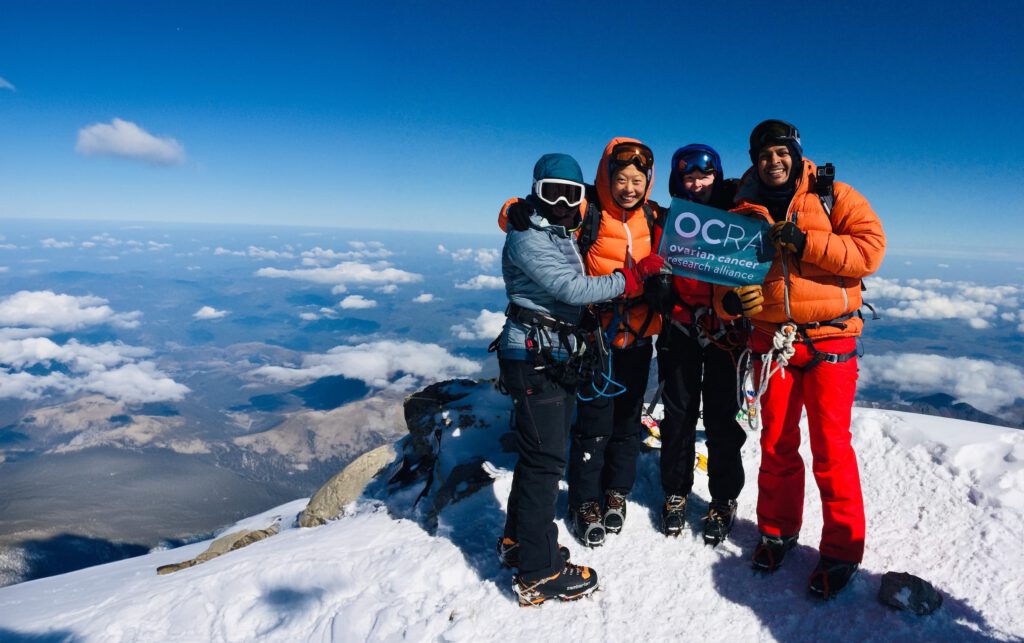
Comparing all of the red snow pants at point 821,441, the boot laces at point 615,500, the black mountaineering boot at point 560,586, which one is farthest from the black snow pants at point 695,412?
the black mountaineering boot at point 560,586

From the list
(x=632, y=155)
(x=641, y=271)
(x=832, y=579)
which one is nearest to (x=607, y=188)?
(x=632, y=155)

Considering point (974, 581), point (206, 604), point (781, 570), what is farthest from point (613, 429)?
point (206, 604)

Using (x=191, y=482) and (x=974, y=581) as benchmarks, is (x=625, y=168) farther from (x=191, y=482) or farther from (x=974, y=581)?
(x=191, y=482)

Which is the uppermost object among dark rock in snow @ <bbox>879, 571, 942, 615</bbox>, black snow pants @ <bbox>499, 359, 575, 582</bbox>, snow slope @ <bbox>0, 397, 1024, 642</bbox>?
black snow pants @ <bbox>499, 359, 575, 582</bbox>

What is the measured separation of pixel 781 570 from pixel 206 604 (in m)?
6.29

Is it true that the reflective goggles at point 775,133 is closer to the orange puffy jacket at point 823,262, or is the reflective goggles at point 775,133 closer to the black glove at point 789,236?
the orange puffy jacket at point 823,262

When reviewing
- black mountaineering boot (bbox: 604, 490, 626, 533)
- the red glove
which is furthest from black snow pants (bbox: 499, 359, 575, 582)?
the red glove

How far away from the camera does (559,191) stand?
4133mm

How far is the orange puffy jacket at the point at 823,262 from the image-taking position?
12.5 ft

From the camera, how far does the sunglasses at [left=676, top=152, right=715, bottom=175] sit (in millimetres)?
4941

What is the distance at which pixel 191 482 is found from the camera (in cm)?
17950

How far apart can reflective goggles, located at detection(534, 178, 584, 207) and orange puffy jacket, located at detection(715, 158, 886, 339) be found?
1.55 meters

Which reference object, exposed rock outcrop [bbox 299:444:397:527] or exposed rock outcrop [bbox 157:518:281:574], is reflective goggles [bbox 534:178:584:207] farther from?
exposed rock outcrop [bbox 157:518:281:574]

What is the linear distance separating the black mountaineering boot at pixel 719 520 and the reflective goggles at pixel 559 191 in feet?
12.1
